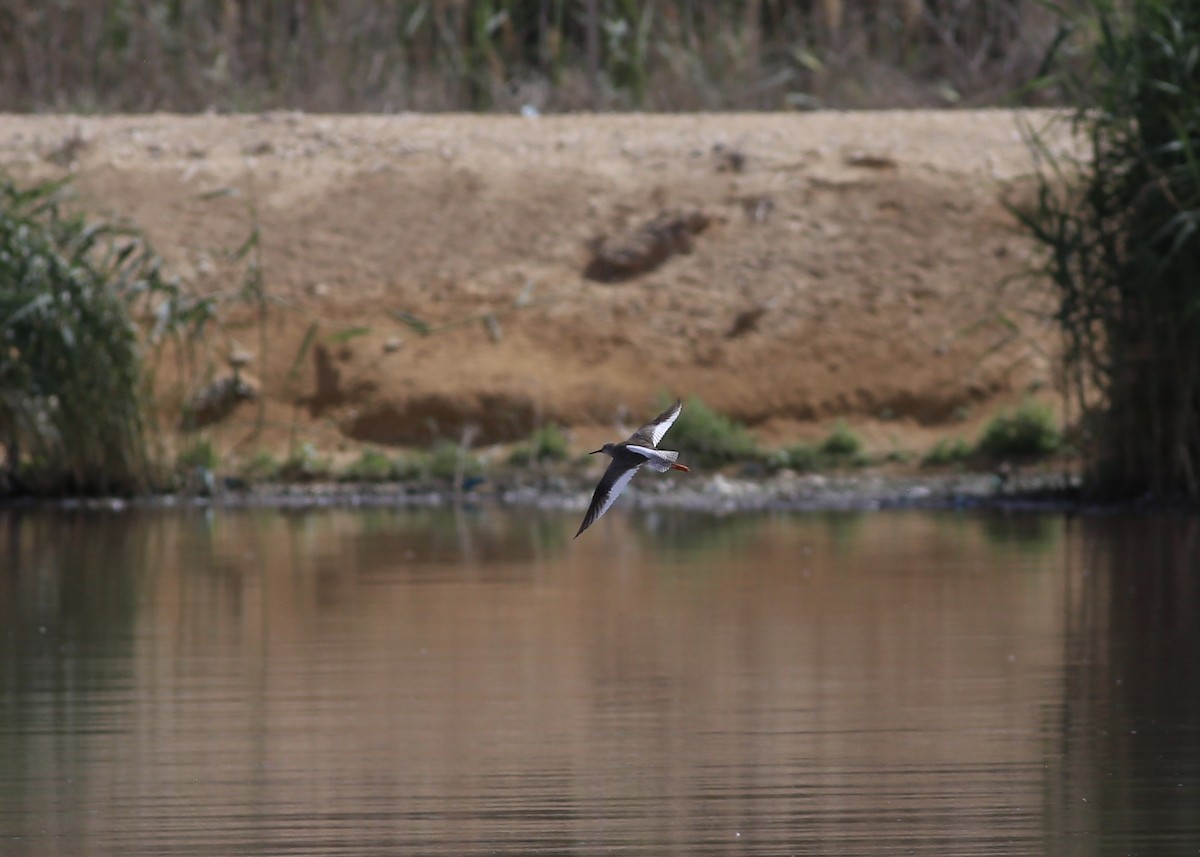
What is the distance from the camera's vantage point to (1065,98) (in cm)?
2022

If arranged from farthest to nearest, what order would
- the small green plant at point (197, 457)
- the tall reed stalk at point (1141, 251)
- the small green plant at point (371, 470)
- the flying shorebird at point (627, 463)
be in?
the small green plant at point (371, 470) → the small green plant at point (197, 457) → the tall reed stalk at point (1141, 251) → the flying shorebird at point (627, 463)

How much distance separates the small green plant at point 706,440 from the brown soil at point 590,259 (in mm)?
843

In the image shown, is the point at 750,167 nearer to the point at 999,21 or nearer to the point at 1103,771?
the point at 999,21

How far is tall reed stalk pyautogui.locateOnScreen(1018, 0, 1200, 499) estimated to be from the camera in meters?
13.1

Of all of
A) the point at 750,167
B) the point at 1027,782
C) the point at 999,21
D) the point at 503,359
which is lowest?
the point at 1027,782

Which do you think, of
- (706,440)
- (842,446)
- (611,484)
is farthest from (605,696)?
(842,446)

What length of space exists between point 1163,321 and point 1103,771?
7.75 m

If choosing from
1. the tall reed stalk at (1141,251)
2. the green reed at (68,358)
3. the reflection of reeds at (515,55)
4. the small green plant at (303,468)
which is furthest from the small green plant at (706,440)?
the reflection of reeds at (515,55)

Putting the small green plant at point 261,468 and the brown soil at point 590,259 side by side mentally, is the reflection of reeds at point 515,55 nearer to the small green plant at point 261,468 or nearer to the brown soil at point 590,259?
the brown soil at point 590,259

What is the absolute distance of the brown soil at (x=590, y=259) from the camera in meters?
17.6

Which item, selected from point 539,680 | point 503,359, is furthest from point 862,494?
point 539,680

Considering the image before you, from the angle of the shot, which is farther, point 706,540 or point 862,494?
point 862,494

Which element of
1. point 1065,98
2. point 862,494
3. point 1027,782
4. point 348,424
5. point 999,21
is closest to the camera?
point 1027,782

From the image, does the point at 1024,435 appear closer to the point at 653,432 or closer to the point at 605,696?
the point at 605,696
